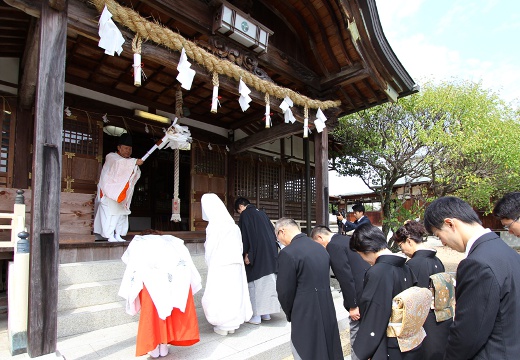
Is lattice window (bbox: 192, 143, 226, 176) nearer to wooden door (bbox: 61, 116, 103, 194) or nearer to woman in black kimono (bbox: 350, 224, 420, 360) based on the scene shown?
wooden door (bbox: 61, 116, 103, 194)

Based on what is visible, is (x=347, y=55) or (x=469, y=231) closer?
(x=469, y=231)

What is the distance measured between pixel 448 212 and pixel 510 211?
1081mm

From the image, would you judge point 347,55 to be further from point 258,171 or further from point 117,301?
point 117,301

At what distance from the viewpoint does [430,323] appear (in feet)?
8.90

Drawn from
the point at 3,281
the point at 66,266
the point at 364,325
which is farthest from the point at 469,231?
the point at 3,281

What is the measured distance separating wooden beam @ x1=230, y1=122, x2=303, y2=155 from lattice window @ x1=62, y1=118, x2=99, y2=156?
344cm

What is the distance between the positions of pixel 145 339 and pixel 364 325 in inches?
84.5

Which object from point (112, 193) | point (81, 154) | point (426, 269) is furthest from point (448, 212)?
point (81, 154)

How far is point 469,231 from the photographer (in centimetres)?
182

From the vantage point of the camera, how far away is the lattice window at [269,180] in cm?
969

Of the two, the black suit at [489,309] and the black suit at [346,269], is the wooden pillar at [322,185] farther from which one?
the black suit at [489,309]

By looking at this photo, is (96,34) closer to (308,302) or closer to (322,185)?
(308,302)

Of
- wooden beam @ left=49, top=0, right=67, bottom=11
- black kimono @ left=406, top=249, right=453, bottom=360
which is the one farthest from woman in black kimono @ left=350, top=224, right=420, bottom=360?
wooden beam @ left=49, top=0, right=67, bottom=11

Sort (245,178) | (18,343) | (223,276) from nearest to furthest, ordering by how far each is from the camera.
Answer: (18,343) < (223,276) < (245,178)
